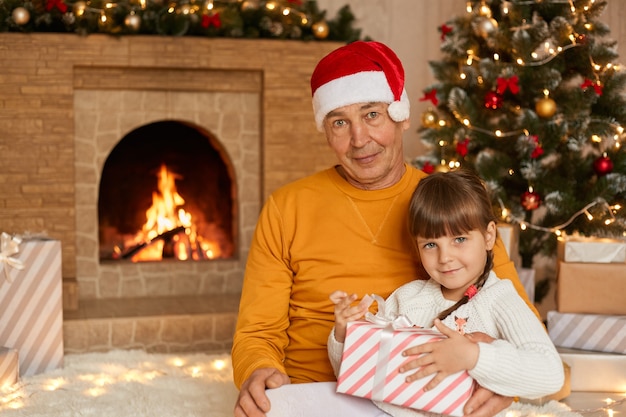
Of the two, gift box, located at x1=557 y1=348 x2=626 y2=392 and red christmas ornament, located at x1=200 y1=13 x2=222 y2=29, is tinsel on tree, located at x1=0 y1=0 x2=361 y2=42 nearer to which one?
red christmas ornament, located at x1=200 y1=13 x2=222 y2=29

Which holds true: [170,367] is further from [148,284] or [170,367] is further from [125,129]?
[125,129]

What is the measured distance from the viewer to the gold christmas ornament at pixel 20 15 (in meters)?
3.61

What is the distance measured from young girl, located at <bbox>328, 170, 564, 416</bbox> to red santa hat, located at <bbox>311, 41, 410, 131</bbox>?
27 cm

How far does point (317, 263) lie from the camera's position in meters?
2.13

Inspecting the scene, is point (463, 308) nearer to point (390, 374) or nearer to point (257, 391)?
point (390, 374)

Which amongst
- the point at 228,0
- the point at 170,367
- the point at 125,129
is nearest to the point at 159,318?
the point at 170,367

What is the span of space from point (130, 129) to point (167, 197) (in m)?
0.43

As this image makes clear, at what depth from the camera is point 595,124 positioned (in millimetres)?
3479

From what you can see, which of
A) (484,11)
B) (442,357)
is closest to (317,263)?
(442,357)

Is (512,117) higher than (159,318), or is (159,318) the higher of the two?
(512,117)

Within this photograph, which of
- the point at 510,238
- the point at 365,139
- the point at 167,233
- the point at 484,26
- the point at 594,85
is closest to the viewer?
the point at 365,139

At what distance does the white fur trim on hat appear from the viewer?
206cm

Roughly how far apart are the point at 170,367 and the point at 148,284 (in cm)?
91

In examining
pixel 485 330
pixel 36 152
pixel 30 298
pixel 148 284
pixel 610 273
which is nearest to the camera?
pixel 485 330
